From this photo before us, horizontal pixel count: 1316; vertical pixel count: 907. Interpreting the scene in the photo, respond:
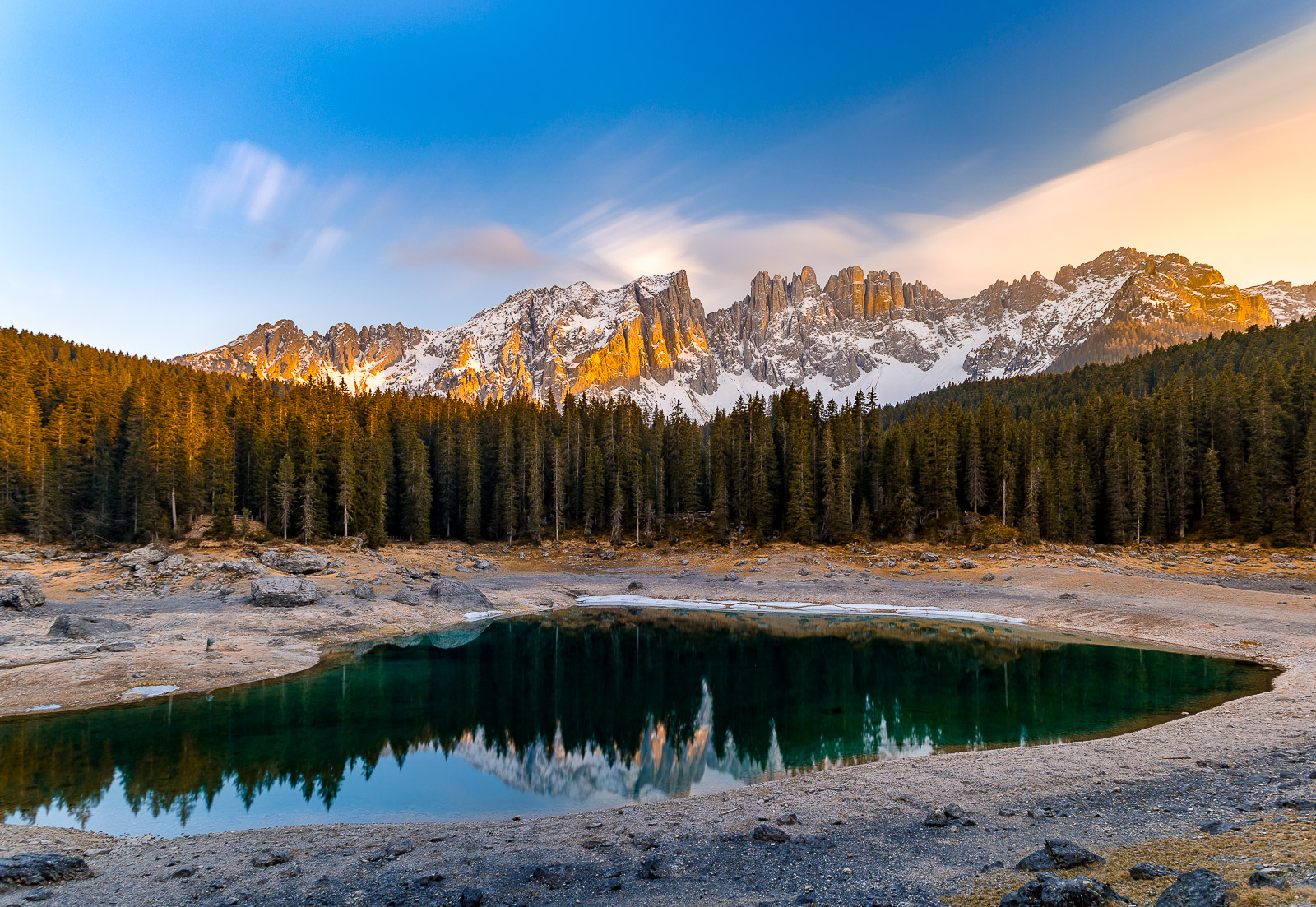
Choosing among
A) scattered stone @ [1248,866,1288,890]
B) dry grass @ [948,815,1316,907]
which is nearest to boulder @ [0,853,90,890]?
dry grass @ [948,815,1316,907]

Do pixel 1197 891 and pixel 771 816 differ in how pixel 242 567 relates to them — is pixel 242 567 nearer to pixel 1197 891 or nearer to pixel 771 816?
pixel 771 816

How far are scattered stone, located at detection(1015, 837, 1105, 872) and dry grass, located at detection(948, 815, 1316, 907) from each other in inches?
6.5

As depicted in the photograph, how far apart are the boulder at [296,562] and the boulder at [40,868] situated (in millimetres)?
41839

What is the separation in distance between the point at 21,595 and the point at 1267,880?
4845cm

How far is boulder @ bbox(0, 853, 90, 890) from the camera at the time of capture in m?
9.97

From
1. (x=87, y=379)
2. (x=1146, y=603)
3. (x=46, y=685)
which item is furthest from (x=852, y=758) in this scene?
(x=87, y=379)

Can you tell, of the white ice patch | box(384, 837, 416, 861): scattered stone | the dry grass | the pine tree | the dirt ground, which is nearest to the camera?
the dry grass

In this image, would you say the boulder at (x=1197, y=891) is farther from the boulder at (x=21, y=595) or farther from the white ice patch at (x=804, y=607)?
the boulder at (x=21, y=595)

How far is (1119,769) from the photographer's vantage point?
15.4m

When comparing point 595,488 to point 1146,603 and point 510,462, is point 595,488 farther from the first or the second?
point 1146,603

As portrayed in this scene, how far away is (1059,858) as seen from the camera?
9.54 m

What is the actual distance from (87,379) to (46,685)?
230 feet

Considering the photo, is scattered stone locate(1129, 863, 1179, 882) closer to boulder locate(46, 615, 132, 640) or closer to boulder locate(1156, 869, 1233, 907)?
boulder locate(1156, 869, 1233, 907)

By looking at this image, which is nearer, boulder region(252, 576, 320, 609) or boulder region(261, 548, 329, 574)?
boulder region(252, 576, 320, 609)
